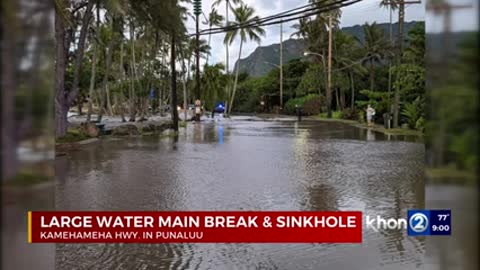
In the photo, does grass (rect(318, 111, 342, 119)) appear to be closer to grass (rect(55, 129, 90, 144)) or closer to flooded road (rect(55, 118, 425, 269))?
flooded road (rect(55, 118, 425, 269))

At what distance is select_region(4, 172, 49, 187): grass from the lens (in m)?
1.46

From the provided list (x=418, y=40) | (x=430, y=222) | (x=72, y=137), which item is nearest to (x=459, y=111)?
(x=430, y=222)

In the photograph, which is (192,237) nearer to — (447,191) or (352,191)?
(447,191)

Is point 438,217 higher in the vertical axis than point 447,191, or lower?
lower

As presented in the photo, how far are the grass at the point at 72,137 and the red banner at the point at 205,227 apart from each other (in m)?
12.2

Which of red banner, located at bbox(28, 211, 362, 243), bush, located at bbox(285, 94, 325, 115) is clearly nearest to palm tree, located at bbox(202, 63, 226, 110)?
bush, located at bbox(285, 94, 325, 115)

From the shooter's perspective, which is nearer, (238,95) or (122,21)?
(122,21)

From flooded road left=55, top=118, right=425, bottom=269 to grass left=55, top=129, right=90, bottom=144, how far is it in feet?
2.36

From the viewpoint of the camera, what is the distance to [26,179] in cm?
153

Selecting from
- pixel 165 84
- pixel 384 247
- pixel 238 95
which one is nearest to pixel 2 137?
pixel 384 247

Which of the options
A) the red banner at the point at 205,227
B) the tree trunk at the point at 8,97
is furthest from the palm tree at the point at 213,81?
the tree trunk at the point at 8,97

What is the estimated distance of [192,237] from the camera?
7.10ft

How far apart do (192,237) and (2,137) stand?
0.97 m

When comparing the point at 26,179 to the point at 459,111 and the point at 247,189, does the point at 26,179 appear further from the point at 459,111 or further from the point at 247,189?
the point at 247,189
